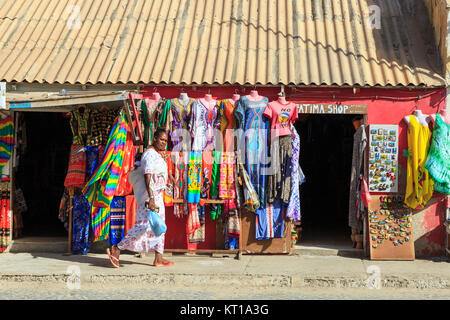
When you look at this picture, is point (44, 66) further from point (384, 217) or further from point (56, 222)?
point (384, 217)

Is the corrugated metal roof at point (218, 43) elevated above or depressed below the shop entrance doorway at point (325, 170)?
above

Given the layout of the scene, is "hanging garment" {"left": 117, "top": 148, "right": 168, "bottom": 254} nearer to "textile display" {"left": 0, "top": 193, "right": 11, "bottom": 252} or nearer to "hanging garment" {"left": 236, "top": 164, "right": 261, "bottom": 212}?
"hanging garment" {"left": 236, "top": 164, "right": 261, "bottom": 212}

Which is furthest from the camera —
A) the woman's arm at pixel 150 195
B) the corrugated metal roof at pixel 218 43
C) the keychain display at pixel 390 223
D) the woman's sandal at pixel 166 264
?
the corrugated metal roof at pixel 218 43

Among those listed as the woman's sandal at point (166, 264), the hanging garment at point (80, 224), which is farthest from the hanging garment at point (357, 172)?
the hanging garment at point (80, 224)

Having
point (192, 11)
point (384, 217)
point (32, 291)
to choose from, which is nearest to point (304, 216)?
point (384, 217)

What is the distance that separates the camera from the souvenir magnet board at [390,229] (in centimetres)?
889

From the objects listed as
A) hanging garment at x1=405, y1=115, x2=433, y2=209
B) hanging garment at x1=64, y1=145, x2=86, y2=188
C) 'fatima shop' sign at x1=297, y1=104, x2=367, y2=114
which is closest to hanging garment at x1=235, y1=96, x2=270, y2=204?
'fatima shop' sign at x1=297, y1=104, x2=367, y2=114

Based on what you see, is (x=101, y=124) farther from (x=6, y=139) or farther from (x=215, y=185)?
(x=215, y=185)

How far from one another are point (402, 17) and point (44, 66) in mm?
6435

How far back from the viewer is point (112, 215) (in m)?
9.24

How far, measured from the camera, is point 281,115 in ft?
29.5

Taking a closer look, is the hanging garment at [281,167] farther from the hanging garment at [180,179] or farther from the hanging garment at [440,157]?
the hanging garment at [440,157]

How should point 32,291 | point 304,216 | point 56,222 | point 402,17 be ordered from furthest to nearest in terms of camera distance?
point 304,216 < point 56,222 < point 402,17 < point 32,291

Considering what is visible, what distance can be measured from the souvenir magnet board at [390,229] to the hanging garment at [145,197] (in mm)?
3395
